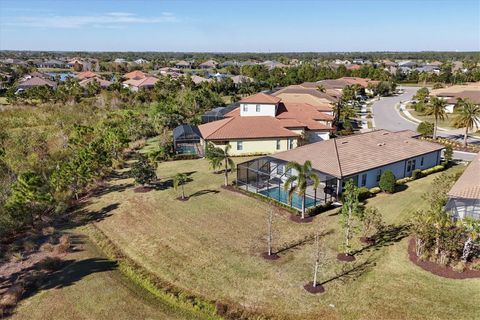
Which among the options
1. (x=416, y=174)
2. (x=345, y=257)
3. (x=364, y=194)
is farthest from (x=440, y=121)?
(x=345, y=257)

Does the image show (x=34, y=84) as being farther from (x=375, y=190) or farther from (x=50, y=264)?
(x=375, y=190)

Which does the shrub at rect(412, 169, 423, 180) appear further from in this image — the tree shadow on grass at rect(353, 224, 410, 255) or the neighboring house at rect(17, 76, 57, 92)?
the neighboring house at rect(17, 76, 57, 92)

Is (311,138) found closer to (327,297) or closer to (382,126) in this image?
(382,126)

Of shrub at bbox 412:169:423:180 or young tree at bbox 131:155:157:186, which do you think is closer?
young tree at bbox 131:155:157:186

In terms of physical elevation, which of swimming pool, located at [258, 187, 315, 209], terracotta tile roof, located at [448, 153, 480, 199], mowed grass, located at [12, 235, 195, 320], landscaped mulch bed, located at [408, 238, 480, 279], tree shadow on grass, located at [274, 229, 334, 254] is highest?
terracotta tile roof, located at [448, 153, 480, 199]

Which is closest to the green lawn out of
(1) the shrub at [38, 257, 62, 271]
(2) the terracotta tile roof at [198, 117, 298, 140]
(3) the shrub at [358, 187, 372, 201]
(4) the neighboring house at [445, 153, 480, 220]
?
(2) the terracotta tile roof at [198, 117, 298, 140]

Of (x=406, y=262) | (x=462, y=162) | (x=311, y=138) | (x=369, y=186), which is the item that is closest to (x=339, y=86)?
(x=311, y=138)

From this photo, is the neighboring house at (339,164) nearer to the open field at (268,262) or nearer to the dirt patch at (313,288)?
the open field at (268,262)
